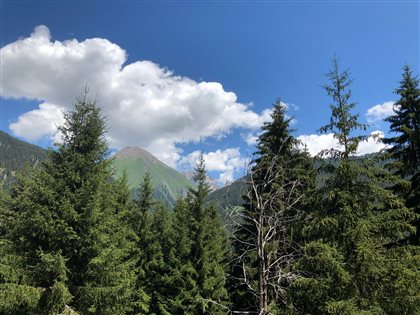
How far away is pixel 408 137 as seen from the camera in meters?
16.0

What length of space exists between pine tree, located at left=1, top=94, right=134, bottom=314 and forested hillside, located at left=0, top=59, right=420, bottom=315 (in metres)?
0.05

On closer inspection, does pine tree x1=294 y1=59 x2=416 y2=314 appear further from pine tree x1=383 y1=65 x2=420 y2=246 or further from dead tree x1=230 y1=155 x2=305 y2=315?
pine tree x1=383 y1=65 x2=420 y2=246

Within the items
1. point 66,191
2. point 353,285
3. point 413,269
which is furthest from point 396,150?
point 66,191

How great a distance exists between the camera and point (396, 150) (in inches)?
650

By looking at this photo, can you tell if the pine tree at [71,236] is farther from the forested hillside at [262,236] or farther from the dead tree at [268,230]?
the dead tree at [268,230]

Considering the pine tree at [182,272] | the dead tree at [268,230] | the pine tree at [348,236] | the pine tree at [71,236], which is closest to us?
the dead tree at [268,230]

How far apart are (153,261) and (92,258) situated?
9837 millimetres

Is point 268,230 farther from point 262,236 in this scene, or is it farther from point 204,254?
point 204,254

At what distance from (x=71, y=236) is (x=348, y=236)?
1089 centimetres

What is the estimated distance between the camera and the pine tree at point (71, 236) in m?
13.5

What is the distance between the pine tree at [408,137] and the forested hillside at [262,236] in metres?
0.05

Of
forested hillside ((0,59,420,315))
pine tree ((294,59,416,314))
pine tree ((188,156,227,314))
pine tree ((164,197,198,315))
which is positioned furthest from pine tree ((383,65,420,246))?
pine tree ((164,197,198,315))

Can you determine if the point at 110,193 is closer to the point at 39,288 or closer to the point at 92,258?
the point at 92,258

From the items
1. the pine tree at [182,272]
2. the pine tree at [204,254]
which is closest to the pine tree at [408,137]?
the pine tree at [204,254]
